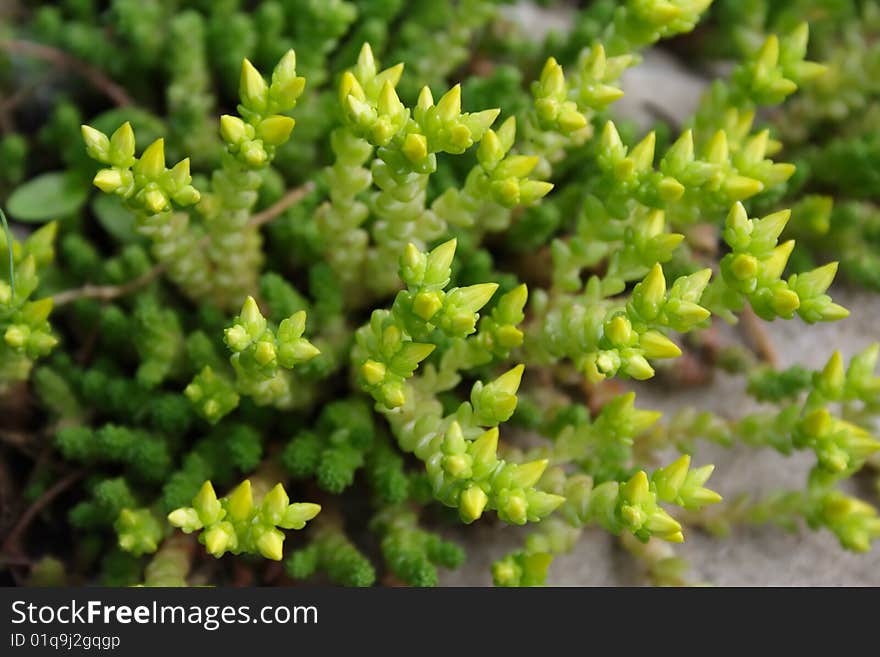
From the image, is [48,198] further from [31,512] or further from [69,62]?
[31,512]

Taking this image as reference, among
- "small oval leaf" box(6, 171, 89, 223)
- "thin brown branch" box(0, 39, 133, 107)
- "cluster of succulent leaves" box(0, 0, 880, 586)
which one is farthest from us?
"thin brown branch" box(0, 39, 133, 107)

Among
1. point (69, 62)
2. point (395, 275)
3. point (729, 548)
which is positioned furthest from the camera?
point (69, 62)

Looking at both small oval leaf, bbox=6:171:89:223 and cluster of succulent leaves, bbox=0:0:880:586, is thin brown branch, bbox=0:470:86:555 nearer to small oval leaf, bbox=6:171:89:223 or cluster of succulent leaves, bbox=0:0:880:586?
cluster of succulent leaves, bbox=0:0:880:586

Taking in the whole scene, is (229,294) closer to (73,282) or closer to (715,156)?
(73,282)

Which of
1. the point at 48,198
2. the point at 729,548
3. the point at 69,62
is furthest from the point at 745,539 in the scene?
the point at 69,62

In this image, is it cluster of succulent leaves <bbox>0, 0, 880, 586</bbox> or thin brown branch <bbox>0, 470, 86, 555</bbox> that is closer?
cluster of succulent leaves <bbox>0, 0, 880, 586</bbox>

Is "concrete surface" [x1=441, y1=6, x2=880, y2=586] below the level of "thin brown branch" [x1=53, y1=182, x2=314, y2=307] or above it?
below

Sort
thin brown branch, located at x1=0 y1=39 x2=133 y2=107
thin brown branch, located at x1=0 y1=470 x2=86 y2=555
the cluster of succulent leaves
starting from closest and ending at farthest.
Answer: the cluster of succulent leaves < thin brown branch, located at x1=0 y1=470 x2=86 y2=555 < thin brown branch, located at x1=0 y1=39 x2=133 y2=107

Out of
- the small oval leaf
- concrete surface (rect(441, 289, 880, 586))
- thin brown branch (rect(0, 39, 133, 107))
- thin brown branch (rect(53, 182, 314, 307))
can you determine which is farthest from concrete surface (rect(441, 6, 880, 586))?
thin brown branch (rect(0, 39, 133, 107))
